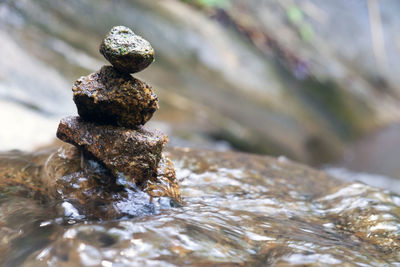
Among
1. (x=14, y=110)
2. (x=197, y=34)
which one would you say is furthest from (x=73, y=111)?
(x=197, y=34)

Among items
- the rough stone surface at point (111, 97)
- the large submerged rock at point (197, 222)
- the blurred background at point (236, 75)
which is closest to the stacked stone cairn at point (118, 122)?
the rough stone surface at point (111, 97)

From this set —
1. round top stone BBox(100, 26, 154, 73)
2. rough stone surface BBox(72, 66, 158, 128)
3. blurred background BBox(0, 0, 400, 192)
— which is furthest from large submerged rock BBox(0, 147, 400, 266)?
blurred background BBox(0, 0, 400, 192)

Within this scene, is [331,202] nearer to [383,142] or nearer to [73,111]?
[73,111]

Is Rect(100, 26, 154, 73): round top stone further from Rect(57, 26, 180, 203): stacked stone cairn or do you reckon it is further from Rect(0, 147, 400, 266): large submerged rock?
Rect(0, 147, 400, 266): large submerged rock

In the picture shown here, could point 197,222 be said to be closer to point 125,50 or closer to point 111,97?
point 111,97

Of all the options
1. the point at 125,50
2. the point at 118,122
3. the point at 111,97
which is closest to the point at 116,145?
the point at 118,122

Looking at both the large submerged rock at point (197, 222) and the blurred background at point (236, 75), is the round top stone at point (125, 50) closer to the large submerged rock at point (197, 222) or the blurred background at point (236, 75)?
the large submerged rock at point (197, 222)
